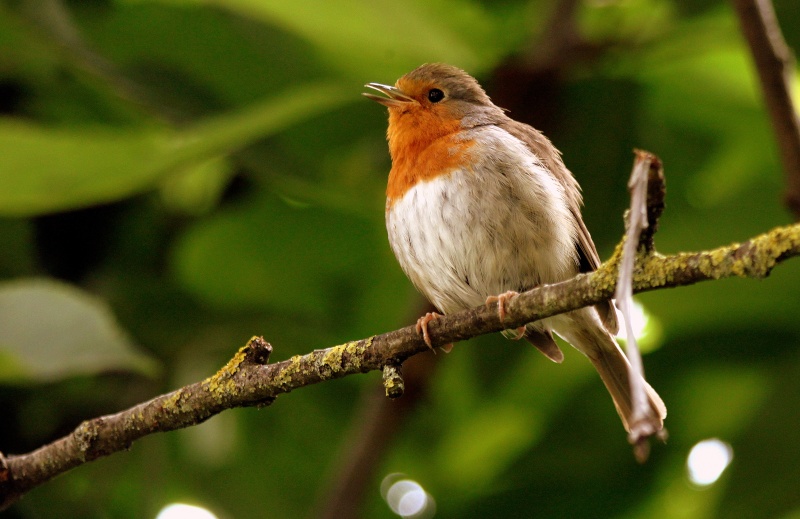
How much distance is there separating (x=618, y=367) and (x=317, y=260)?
1295 millimetres

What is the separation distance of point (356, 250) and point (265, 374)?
6.63 feet

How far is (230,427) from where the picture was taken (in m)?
4.21

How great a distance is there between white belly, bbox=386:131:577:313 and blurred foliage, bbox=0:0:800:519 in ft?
1.14

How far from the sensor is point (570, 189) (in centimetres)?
392

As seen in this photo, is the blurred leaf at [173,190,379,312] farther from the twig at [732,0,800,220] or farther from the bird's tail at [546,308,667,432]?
the twig at [732,0,800,220]

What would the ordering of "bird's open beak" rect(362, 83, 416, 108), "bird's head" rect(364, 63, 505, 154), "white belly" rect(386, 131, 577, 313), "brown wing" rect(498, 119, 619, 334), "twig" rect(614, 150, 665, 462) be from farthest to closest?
"bird's head" rect(364, 63, 505, 154) → "bird's open beak" rect(362, 83, 416, 108) → "brown wing" rect(498, 119, 619, 334) → "white belly" rect(386, 131, 577, 313) → "twig" rect(614, 150, 665, 462)

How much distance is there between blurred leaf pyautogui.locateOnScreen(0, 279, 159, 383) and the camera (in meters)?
2.85

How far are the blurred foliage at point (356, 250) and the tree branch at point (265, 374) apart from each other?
4.33 feet

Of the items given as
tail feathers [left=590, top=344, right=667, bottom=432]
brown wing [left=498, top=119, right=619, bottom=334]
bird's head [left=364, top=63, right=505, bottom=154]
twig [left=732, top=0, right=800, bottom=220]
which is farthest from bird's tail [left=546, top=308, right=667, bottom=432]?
twig [left=732, top=0, right=800, bottom=220]

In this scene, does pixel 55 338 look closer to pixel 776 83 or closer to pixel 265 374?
pixel 265 374

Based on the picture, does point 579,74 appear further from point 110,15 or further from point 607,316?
point 110,15

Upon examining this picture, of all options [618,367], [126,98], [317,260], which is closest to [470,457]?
[618,367]

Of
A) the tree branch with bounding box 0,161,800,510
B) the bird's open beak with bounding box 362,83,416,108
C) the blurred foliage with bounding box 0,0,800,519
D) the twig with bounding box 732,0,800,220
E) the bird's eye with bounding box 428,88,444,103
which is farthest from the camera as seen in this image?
the bird's eye with bounding box 428,88,444,103

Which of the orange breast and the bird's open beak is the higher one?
the bird's open beak
